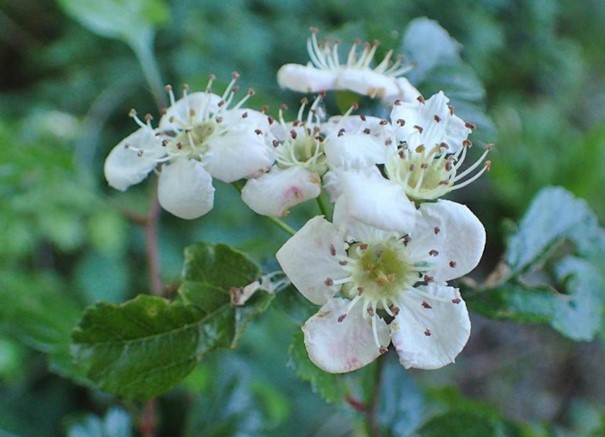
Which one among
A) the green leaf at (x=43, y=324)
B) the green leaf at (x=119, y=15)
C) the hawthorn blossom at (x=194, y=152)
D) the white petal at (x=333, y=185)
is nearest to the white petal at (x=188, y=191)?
the hawthorn blossom at (x=194, y=152)

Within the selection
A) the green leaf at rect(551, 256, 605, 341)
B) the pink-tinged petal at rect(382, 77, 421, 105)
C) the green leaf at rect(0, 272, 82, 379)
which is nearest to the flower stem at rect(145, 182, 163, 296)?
the green leaf at rect(0, 272, 82, 379)

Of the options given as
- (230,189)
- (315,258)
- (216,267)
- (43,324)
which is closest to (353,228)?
(315,258)

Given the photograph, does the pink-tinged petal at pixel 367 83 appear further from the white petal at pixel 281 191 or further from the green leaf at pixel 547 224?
the green leaf at pixel 547 224

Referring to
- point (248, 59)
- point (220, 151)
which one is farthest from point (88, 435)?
point (248, 59)

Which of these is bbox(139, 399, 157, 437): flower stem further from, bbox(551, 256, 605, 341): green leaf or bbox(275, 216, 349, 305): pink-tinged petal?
bbox(551, 256, 605, 341): green leaf

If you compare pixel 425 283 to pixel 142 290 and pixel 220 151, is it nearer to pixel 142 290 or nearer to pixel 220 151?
pixel 220 151

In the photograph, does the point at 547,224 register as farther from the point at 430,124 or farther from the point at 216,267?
the point at 216,267

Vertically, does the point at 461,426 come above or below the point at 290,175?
below
